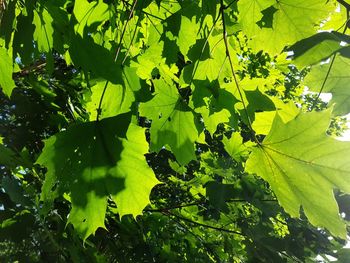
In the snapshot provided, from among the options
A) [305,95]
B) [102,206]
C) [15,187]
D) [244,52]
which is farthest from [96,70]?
[305,95]

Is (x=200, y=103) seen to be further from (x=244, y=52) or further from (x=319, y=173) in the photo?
(x=244, y=52)

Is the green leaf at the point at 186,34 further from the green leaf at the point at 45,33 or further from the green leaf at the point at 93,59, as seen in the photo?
the green leaf at the point at 93,59

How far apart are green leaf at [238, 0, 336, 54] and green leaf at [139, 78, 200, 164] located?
384mm

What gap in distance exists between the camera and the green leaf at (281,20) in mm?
1457

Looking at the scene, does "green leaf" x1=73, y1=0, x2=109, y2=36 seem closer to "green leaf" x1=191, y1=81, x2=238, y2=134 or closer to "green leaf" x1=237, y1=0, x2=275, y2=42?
"green leaf" x1=191, y1=81, x2=238, y2=134

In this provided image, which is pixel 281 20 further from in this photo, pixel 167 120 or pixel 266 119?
pixel 167 120

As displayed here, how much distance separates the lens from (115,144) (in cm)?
110

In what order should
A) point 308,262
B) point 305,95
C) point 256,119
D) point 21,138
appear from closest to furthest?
point 256,119 → point 308,262 → point 21,138 → point 305,95

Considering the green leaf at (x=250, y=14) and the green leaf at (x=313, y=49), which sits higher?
the green leaf at (x=250, y=14)

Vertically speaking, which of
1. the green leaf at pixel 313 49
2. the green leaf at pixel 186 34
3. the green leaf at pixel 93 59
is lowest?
the green leaf at pixel 93 59

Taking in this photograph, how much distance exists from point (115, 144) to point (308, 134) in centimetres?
51

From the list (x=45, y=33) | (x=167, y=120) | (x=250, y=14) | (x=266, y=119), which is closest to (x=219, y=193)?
(x=167, y=120)

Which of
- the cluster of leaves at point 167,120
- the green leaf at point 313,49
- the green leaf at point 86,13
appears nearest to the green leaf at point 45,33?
the cluster of leaves at point 167,120

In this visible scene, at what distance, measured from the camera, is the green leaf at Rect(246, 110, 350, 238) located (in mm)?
1023
